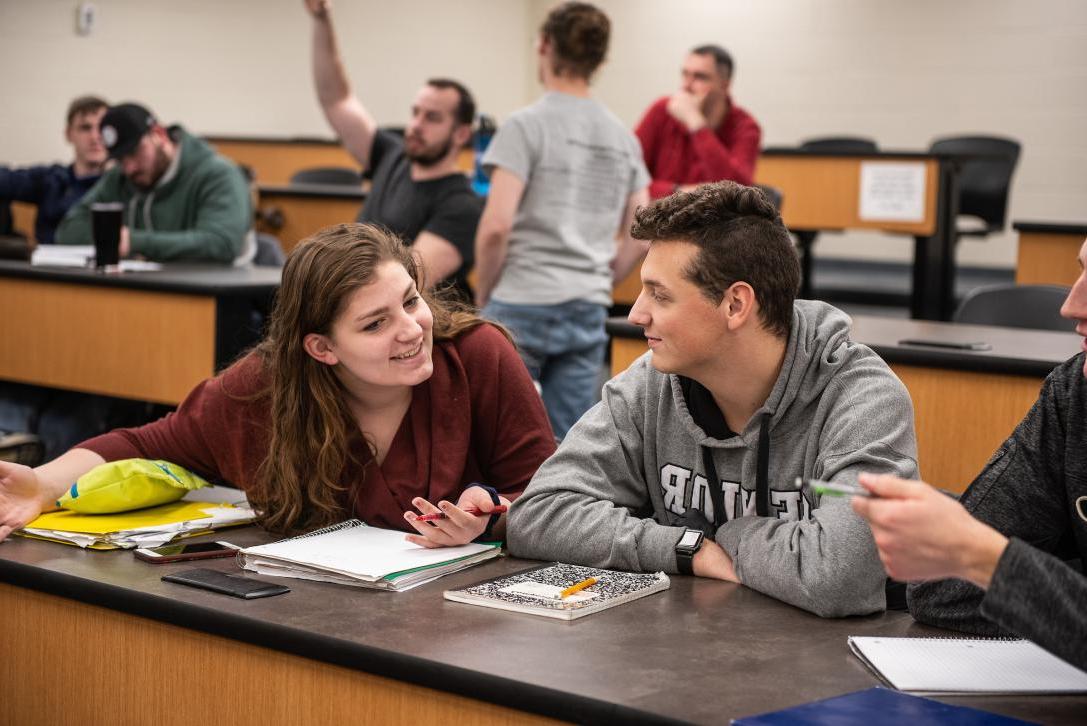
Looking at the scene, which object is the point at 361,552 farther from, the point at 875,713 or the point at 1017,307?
the point at 1017,307

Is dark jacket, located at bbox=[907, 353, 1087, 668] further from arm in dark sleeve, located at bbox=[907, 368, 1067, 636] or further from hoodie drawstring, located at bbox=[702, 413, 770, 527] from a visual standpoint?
hoodie drawstring, located at bbox=[702, 413, 770, 527]

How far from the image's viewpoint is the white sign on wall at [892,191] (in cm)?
652

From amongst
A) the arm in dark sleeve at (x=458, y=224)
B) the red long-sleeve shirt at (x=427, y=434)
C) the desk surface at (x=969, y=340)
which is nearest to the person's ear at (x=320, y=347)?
the red long-sleeve shirt at (x=427, y=434)

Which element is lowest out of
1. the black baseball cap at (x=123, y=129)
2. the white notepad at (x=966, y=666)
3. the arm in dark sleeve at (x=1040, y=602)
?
the white notepad at (x=966, y=666)

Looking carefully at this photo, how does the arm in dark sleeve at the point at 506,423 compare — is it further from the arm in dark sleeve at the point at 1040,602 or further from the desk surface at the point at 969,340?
the arm in dark sleeve at the point at 1040,602

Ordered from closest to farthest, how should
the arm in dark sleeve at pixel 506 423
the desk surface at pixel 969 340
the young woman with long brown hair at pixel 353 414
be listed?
the young woman with long brown hair at pixel 353 414 → the arm in dark sleeve at pixel 506 423 → the desk surface at pixel 969 340

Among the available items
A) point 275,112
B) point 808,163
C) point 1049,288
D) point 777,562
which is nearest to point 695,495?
point 777,562

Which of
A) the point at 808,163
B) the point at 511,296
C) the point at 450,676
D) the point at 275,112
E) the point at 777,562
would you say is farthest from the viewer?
the point at 275,112

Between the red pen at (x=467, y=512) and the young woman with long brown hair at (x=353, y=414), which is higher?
the young woman with long brown hair at (x=353, y=414)

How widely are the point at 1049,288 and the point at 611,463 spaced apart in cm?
175

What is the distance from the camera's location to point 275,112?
31.9ft

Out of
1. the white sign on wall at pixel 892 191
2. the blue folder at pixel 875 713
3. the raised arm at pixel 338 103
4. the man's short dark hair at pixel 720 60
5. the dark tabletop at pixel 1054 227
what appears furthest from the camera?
the white sign on wall at pixel 892 191

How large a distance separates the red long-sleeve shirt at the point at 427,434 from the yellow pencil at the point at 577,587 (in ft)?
1.22

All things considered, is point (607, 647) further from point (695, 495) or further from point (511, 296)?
point (511, 296)
